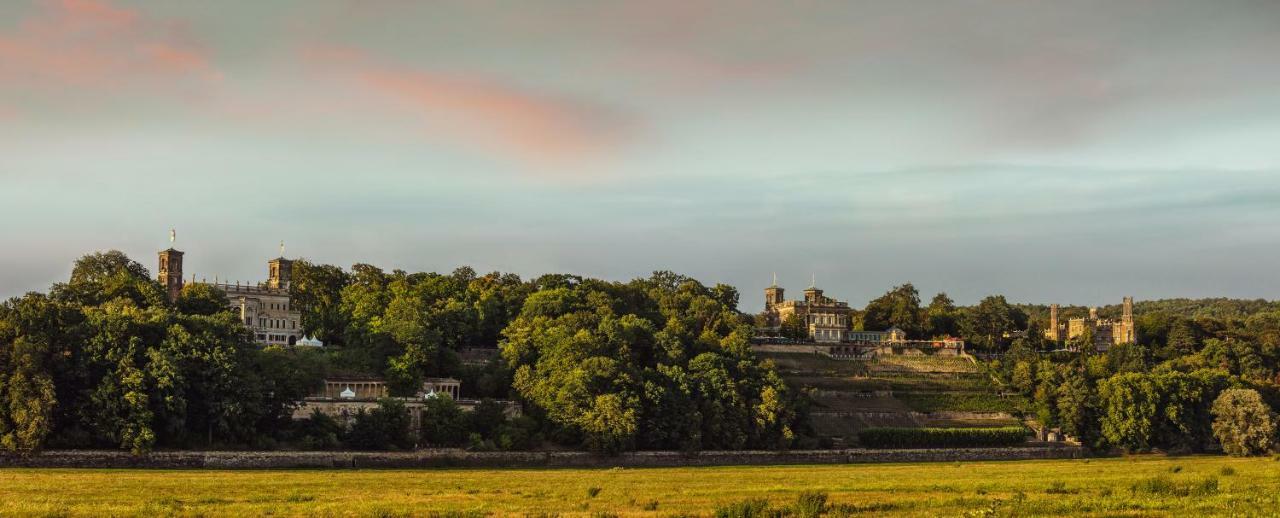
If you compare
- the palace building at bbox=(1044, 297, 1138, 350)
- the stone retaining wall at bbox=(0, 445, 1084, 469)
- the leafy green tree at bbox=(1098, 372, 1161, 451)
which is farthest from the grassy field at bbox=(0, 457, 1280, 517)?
the palace building at bbox=(1044, 297, 1138, 350)

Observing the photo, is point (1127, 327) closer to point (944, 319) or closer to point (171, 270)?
point (944, 319)

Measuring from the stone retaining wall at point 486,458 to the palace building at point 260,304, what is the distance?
1449 inches

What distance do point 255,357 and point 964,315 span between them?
85.8m

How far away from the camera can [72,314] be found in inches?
2820

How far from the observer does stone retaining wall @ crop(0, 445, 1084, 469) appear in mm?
63906

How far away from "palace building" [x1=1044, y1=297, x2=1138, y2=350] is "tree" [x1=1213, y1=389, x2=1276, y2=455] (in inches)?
1837

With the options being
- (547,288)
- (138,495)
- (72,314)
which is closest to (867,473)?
(138,495)

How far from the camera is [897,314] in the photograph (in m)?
148

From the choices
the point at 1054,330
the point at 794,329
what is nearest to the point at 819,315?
the point at 794,329

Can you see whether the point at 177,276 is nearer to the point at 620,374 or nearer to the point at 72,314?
the point at 72,314

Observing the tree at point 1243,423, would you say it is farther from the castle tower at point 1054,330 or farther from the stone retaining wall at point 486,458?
the castle tower at point 1054,330

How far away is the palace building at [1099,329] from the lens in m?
143

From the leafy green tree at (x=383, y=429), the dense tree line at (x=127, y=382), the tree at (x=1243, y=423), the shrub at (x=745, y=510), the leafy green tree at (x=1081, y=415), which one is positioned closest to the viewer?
the shrub at (x=745, y=510)

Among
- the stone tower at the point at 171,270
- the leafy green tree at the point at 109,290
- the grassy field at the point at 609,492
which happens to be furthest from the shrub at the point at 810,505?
the stone tower at the point at 171,270
